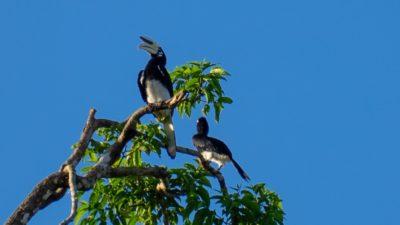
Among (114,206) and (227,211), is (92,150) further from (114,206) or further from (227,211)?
(227,211)

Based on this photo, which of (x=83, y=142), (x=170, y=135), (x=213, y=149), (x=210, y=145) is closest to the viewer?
(x=83, y=142)

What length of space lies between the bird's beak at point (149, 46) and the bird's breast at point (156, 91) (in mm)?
502

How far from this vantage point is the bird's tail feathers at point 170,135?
11555 millimetres

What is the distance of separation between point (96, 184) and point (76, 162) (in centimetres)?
77

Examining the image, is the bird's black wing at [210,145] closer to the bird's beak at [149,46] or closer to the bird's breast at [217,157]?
the bird's breast at [217,157]

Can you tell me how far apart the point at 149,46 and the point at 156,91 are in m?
0.78

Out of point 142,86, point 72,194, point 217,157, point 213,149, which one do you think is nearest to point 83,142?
point 72,194

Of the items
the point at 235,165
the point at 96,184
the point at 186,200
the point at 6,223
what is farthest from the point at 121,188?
the point at 235,165

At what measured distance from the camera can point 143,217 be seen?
11102mm

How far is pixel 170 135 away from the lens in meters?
12.0

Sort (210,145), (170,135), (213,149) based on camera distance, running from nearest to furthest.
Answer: (170,135) < (213,149) < (210,145)

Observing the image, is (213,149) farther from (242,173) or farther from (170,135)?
(170,135)

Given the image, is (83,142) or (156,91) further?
(156,91)

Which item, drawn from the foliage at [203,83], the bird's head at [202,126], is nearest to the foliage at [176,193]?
the foliage at [203,83]
